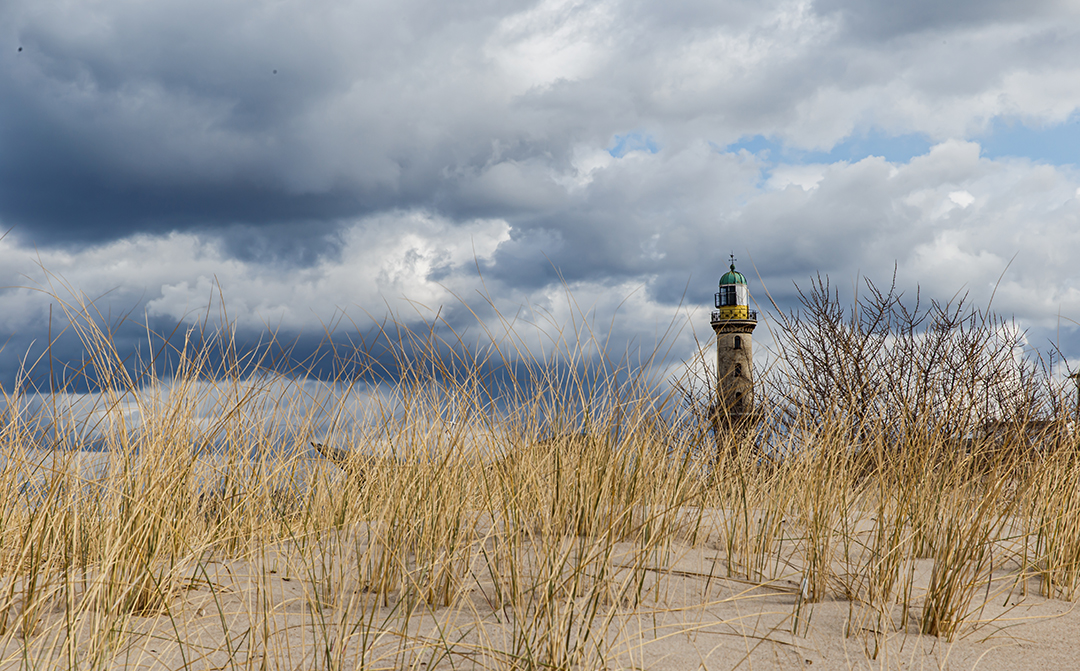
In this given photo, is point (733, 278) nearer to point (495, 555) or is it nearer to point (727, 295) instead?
point (727, 295)

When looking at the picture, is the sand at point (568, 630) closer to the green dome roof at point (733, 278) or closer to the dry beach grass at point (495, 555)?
the dry beach grass at point (495, 555)

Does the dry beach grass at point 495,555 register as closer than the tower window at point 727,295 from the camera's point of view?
Yes

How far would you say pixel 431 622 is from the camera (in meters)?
2.17

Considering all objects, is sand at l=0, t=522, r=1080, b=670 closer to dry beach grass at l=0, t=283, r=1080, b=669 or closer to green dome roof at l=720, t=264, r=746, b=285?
dry beach grass at l=0, t=283, r=1080, b=669

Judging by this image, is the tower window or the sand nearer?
the sand

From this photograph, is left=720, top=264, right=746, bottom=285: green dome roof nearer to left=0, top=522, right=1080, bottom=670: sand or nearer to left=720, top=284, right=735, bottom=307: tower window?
left=720, top=284, right=735, bottom=307: tower window

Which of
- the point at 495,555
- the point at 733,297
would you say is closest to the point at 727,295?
the point at 733,297

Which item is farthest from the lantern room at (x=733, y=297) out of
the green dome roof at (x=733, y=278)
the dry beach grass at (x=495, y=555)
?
the dry beach grass at (x=495, y=555)

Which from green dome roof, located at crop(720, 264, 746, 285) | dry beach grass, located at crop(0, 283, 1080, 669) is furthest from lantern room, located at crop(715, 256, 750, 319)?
dry beach grass, located at crop(0, 283, 1080, 669)

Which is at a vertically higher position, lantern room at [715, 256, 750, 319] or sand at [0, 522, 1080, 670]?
lantern room at [715, 256, 750, 319]

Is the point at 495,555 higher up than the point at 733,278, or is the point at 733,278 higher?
the point at 733,278

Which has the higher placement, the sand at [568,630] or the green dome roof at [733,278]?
the green dome roof at [733,278]

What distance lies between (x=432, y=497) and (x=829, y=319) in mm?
8116

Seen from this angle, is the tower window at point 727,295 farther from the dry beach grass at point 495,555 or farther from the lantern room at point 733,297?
the dry beach grass at point 495,555
